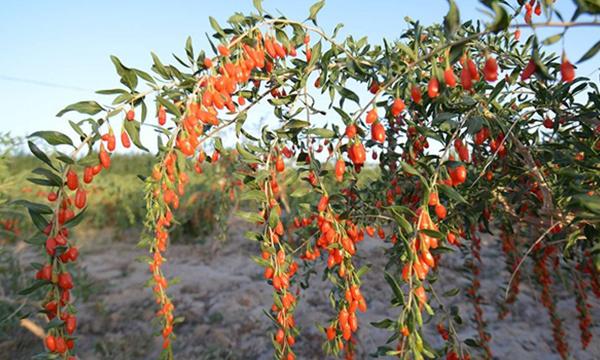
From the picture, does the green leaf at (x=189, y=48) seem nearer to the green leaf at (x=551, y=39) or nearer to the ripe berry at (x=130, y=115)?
the ripe berry at (x=130, y=115)

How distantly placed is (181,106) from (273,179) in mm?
333

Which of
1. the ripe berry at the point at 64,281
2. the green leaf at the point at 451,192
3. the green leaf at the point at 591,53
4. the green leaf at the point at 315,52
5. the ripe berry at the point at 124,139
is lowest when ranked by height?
the ripe berry at the point at 64,281

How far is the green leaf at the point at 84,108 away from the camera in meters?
0.89

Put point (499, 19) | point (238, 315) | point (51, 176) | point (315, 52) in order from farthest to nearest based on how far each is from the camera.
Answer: point (238, 315), point (315, 52), point (51, 176), point (499, 19)

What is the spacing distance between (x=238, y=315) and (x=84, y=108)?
265 centimetres

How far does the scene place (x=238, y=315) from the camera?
3262 mm

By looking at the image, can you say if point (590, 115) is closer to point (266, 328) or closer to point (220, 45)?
point (220, 45)

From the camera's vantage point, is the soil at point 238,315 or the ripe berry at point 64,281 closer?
the ripe berry at point 64,281

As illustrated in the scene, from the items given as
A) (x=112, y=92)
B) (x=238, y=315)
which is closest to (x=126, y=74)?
(x=112, y=92)

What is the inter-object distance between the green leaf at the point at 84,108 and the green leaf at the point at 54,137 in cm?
4

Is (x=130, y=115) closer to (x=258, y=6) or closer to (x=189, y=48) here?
(x=189, y=48)

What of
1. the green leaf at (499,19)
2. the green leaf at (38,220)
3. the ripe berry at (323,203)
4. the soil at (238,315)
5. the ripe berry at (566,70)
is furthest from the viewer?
the soil at (238,315)

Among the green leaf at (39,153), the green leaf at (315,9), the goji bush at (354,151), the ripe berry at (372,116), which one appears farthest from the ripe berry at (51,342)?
the green leaf at (315,9)

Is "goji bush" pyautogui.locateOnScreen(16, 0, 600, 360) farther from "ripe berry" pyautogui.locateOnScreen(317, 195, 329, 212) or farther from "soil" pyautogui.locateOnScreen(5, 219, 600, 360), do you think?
"soil" pyautogui.locateOnScreen(5, 219, 600, 360)
